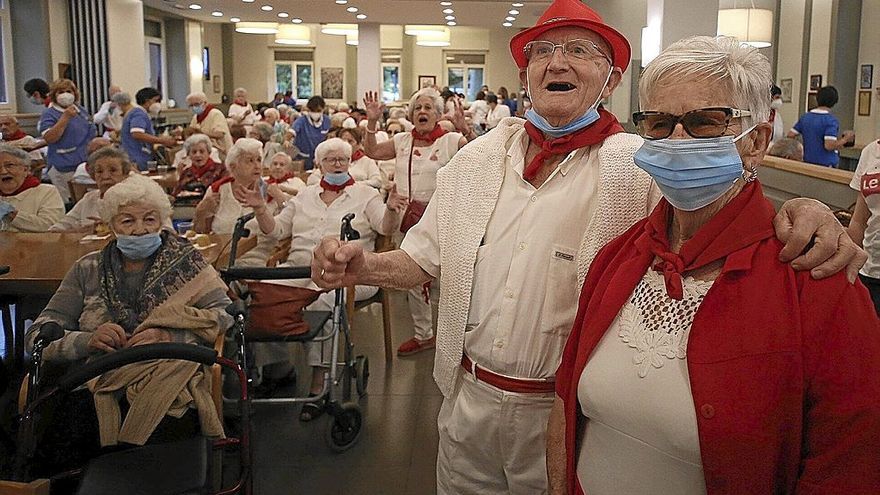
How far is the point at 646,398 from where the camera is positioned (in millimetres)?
1369

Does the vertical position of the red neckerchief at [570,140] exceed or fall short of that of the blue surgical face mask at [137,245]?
it exceeds it

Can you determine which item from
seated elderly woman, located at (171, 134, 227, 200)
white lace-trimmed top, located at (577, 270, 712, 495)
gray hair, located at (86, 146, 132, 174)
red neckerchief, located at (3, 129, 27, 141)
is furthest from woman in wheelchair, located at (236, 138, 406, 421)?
red neckerchief, located at (3, 129, 27, 141)

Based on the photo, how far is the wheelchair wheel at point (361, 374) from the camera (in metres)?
4.32

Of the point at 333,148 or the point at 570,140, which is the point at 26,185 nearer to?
the point at 333,148

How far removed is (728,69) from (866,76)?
34.8ft

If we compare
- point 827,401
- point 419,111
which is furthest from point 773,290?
point 419,111

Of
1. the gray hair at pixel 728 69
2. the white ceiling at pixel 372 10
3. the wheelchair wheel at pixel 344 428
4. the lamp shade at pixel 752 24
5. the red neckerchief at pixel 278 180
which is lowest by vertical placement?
the wheelchair wheel at pixel 344 428

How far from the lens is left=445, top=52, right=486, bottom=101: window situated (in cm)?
2655

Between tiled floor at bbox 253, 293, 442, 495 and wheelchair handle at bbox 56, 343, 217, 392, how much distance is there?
3.59 ft

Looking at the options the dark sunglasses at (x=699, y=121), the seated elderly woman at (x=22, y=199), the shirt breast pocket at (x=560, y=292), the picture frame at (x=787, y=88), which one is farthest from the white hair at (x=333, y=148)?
the picture frame at (x=787, y=88)

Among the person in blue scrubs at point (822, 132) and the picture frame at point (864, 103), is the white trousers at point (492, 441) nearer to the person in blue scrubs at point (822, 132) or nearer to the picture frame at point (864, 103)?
the person in blue scrubs at point (822, 132)

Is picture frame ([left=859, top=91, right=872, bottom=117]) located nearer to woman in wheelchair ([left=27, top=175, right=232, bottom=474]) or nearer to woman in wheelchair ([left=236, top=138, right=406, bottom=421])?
woman in wheelchair ([left=236, top=138, right=406, bottom=421])

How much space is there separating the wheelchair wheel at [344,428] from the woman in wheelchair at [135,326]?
0.84 m

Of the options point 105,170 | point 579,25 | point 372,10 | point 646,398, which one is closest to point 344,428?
point 105,170
